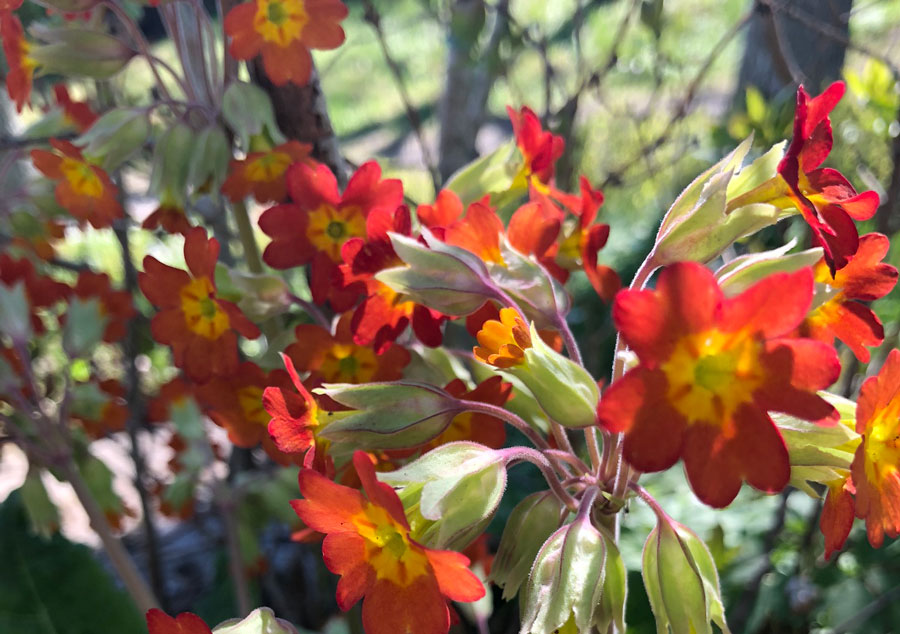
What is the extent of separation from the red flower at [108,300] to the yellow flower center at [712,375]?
1120mm

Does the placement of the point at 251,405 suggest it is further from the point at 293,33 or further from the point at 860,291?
the point at 860,291

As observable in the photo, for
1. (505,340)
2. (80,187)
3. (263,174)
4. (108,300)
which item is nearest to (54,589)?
(108,300)

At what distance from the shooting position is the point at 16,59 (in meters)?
1.02

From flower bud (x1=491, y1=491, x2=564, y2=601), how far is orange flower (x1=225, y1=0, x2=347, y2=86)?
52 cm

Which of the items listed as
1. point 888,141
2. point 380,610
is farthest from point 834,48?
point 380,610

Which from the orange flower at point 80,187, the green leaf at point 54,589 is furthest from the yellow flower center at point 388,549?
the green leaf at point 54,589

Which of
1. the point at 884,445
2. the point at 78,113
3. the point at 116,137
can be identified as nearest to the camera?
the point at 884,445

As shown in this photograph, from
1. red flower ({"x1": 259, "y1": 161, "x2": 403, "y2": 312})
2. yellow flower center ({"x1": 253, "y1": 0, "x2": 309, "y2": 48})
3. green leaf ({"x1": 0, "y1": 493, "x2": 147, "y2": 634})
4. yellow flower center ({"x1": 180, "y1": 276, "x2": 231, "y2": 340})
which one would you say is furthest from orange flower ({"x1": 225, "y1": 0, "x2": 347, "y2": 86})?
green leaf ({"x1": 0, "y1": 493, "x2": 147, "y2": 634})

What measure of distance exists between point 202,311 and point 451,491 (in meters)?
0.40

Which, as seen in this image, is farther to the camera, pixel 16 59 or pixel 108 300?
pixel 108 300

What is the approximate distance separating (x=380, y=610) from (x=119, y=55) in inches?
30.7

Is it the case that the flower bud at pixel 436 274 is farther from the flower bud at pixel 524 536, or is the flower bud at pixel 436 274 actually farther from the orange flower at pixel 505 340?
the flower bud at pixel 524 536

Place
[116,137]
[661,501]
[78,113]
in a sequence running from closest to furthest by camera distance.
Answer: [116,137] → [78,113] → [661,501]

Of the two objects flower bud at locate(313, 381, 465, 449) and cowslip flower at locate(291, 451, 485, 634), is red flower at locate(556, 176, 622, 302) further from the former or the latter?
cowslip flower at locate(291, 451, 485, 634)
